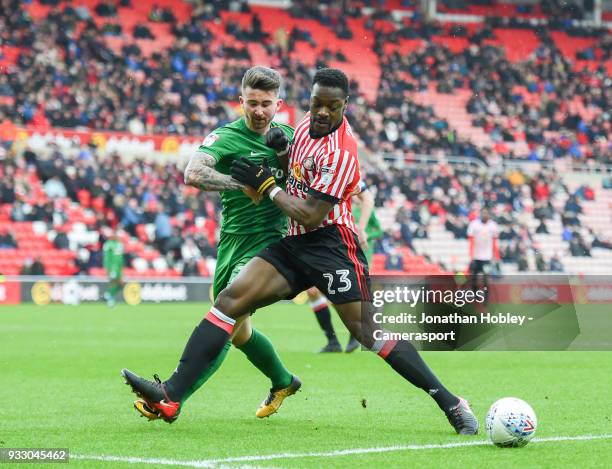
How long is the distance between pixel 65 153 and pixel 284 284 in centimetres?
2347

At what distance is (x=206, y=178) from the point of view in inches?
279

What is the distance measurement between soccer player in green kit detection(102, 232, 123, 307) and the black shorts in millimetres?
18917

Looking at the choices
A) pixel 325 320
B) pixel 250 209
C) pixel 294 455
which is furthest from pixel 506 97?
pixel 294 455

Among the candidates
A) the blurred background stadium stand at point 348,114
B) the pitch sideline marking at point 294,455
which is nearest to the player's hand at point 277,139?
the pitch sideline marking at point 294,455

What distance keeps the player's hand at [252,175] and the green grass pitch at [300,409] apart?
157 cm

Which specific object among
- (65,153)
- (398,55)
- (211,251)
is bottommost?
(211,251)

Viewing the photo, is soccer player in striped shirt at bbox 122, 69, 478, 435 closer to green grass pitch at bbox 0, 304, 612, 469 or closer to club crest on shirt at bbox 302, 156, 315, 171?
club crest on shirt at bbox 302, 156, 315, 171

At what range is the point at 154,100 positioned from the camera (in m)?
32.8

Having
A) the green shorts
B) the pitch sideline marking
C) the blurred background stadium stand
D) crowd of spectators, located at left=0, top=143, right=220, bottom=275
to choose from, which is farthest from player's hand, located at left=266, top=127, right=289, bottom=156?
the blurred background stadium stand

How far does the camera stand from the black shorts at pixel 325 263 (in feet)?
22.9

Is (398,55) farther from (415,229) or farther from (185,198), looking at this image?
(185,198)

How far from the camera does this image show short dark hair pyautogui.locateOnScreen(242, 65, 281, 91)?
7.37 meters

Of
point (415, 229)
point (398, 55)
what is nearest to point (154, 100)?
point (415, 229)

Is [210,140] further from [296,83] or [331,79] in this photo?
[296,83]
